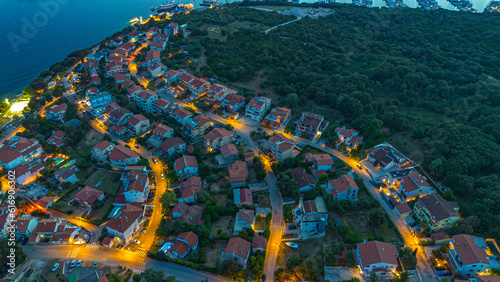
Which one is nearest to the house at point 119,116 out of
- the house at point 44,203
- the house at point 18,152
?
the house at point 18,152

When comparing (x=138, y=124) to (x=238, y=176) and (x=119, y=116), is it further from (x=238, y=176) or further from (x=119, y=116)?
(x=238, y=176)

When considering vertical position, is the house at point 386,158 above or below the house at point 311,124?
below

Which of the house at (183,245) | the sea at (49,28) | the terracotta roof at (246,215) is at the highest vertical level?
the sea at (49,28)

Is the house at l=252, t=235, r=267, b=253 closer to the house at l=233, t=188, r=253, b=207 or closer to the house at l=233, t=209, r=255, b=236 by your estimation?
the house at l=233, t=209, r=255, b=236

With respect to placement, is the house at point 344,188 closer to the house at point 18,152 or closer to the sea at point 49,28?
the house at point 18,152

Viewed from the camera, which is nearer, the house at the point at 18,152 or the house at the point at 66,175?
the house at the point at 66,175

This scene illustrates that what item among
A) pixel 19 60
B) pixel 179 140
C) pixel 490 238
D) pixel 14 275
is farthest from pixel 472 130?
pixel 19 60

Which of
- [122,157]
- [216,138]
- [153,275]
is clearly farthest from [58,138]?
[153,275]
